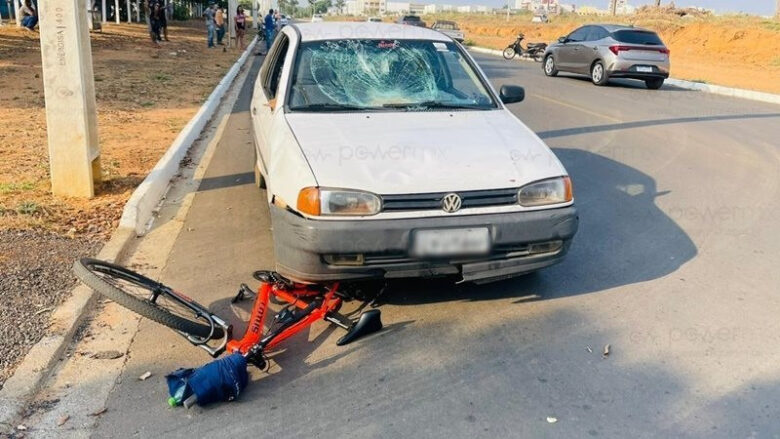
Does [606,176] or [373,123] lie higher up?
[373,123]

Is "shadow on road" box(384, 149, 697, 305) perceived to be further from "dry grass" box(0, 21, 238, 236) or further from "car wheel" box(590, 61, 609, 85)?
"car wheel" box(590, 61, 609, 85)

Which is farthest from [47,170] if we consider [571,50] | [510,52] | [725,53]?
[725,53]

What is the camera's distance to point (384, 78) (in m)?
5.42

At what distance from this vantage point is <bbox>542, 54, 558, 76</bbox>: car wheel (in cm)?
2134

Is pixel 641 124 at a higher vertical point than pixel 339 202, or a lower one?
lower

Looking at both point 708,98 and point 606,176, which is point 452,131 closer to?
point 606,176

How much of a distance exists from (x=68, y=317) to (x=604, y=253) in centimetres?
386

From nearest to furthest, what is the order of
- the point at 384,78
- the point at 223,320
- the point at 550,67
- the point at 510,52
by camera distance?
the point at 223,320 < the point at 384,78 < the point at 550,67 < the point at 510,52

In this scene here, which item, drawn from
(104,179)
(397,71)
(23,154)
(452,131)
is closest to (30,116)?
(23,154)

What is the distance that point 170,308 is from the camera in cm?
396

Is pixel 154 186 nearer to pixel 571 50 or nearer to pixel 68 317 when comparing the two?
pixel 68 317

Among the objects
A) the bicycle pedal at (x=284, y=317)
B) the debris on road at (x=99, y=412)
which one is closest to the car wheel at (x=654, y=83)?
the bicycle pedal at (x=284, y=317)

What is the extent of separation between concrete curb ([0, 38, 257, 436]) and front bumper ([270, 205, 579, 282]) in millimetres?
1262

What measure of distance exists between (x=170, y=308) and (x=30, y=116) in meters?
8.04
